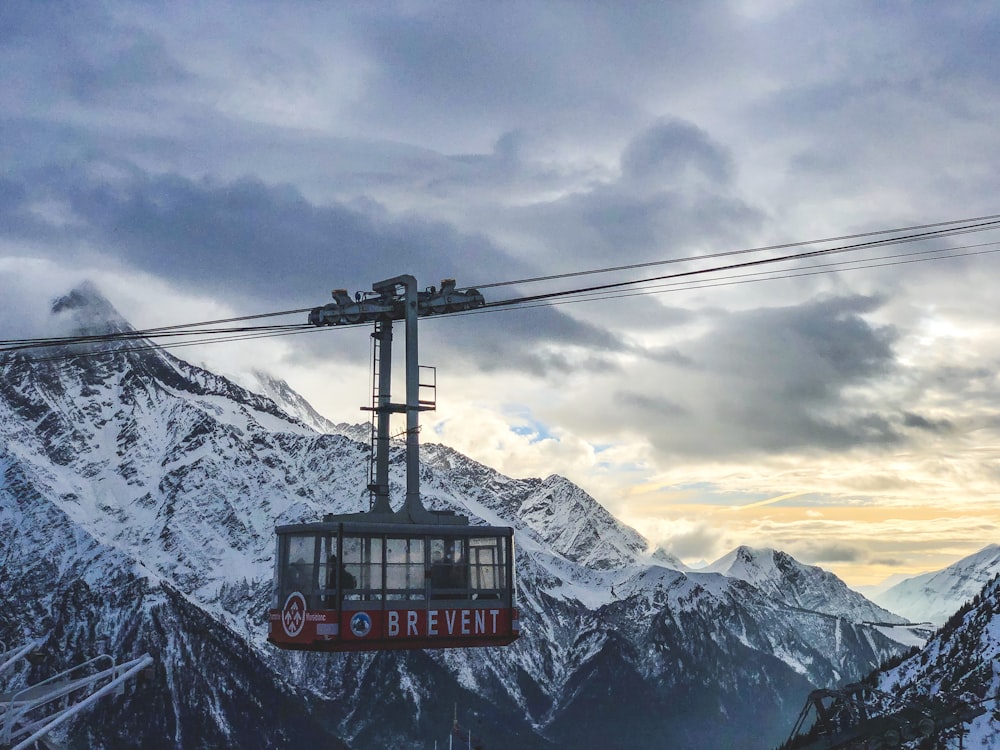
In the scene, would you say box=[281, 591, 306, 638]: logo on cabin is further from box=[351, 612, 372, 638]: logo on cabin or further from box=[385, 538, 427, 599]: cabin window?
box=[385, 538, 427, 599]: cabin window

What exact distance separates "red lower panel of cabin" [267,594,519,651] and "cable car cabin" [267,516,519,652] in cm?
4

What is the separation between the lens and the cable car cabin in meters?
47.0

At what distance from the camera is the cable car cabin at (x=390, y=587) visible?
47.0 metres

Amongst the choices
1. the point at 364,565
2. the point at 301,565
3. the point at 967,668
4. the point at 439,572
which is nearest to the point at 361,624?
the point at 364,565

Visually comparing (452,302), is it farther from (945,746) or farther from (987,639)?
(987,639)

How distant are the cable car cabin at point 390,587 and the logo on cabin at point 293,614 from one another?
0.04m

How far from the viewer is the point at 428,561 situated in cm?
4872

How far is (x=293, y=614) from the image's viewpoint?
4784 centimetres

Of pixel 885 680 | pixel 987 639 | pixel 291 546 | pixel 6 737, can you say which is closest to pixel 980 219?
pixel 291 546

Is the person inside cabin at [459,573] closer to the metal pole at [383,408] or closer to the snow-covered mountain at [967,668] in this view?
the metal pole at [383,408]

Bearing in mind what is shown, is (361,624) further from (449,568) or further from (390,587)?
(449,568)

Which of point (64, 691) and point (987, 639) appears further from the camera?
point (987, 639)

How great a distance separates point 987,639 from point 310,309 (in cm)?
6274

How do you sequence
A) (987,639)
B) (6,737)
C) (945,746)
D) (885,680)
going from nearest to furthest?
1. (6,737)
2. (945,746)
3. (987,639)
4. (885,680)
